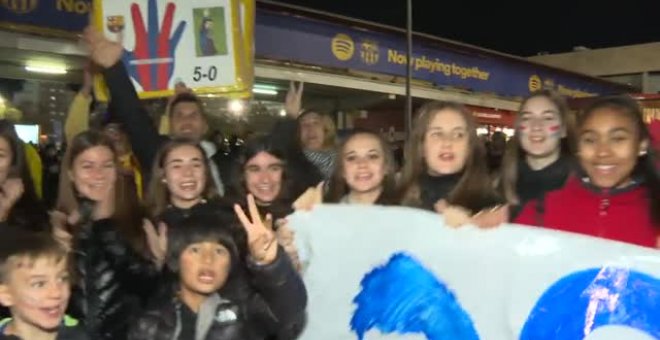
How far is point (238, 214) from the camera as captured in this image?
2.59m

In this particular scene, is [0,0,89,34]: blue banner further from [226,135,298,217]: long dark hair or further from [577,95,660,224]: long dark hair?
[577,95,660,224]: long dark hair

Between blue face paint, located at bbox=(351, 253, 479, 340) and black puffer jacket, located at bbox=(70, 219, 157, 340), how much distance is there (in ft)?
2.67

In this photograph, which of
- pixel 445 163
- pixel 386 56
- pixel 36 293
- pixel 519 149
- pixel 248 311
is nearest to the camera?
pixel 36 293

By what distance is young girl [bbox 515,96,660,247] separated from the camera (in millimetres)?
2480

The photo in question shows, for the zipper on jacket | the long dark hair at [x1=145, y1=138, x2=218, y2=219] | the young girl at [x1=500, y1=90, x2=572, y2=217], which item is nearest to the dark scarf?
the young girl at [x1=500, y1=90, x2=572, y2=217]

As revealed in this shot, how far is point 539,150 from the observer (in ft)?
11.1

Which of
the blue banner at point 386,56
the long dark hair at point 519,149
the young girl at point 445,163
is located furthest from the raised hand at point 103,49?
the blue banner at point 386,56

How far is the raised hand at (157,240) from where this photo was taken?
9.02ft

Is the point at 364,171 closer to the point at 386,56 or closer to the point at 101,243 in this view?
the point at 101,243

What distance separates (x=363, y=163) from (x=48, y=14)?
4.68 metres

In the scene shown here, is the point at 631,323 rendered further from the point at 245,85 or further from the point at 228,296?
the point at 245,85

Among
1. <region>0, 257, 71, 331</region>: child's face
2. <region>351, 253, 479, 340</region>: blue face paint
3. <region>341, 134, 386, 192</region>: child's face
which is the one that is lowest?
<region>351, 253, 479, 340</region>: blue face paint

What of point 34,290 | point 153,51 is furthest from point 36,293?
point 153,51

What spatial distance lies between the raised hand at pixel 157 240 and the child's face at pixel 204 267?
17cm
